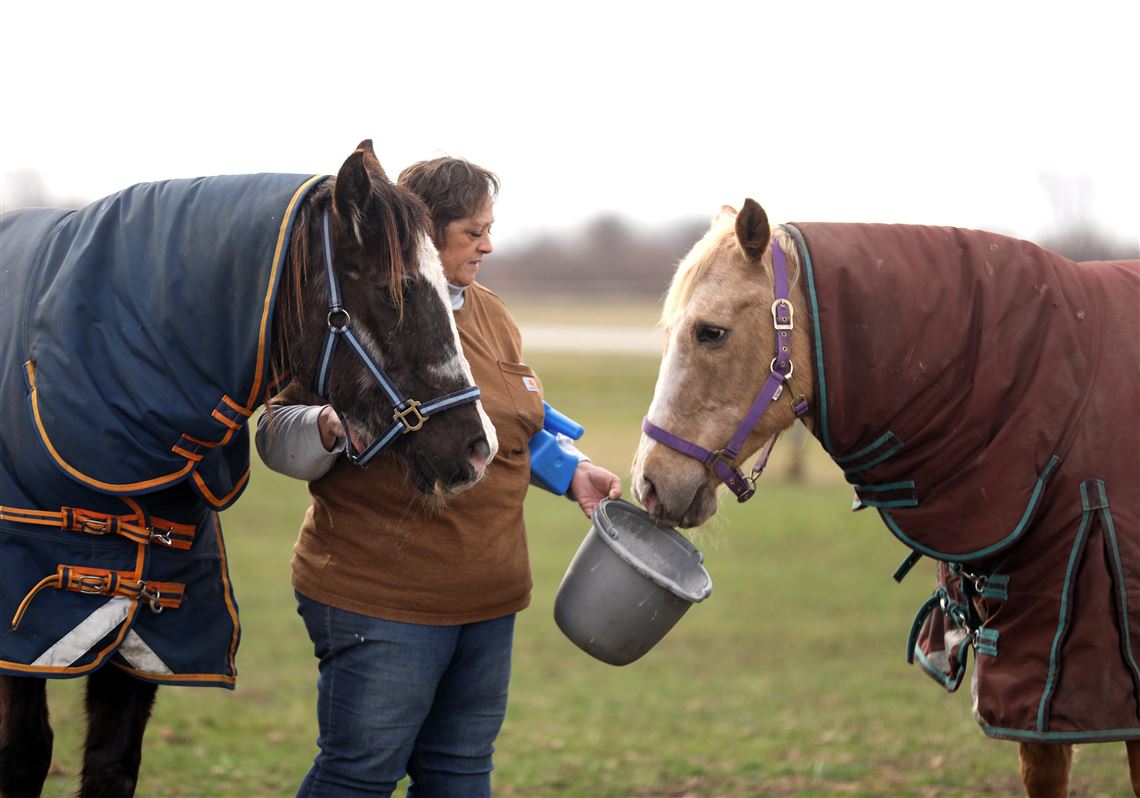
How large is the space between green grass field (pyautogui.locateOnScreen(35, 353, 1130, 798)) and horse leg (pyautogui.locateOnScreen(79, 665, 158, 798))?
1.49 metres

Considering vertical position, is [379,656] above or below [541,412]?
below

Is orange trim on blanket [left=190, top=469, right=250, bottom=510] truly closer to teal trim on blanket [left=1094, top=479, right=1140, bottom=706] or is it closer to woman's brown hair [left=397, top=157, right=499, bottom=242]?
woman's brown hair [left=397, top=157, right=499, bottom=242]

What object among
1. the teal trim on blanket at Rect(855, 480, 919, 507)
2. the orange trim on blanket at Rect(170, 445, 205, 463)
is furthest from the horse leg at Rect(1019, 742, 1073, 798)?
the orange trim on blanket at Rect(170, 445, 205, 463)

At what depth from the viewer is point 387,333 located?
2.57 metres

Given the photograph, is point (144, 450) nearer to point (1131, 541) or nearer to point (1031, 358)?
point (1031, 358)

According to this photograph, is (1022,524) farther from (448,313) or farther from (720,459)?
(448,313)

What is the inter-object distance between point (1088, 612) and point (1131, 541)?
20cm

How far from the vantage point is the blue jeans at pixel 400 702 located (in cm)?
276

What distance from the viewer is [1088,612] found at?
2654mm

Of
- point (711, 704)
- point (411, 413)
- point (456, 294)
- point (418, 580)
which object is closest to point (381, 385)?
point (411, 413)

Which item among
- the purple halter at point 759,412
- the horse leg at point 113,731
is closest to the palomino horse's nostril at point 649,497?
the purple halter at point 759,412

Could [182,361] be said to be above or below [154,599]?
above

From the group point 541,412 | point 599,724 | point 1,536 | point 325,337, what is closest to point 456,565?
point 541,412

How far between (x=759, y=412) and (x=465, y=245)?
0.89 metres
